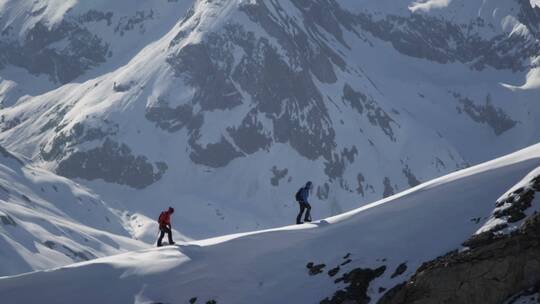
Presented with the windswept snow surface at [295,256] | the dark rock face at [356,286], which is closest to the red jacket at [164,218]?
the windswept snow surface at [295,256]

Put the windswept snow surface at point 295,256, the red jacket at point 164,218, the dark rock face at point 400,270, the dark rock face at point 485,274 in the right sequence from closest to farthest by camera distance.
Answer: the dark rock face at point 485,274 < the dark rock face at point 400,270 < the windswept snow surface at point 295,256 < the red jacket at point 164,218

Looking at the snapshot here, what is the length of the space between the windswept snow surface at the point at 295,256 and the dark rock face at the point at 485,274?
2838 mm

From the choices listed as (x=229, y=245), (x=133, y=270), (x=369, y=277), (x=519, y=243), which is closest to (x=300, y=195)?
(x=229, y=245)

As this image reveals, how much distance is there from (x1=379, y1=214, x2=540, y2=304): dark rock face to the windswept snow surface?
284cm

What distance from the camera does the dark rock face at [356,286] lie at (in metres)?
43.2

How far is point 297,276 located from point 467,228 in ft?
23.6

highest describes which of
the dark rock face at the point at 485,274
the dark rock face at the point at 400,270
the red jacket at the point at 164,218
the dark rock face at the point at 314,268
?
the red jacket at the point at 164,218

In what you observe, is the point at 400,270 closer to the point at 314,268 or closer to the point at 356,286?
the point at 356,286

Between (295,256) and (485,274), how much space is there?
12.3 m

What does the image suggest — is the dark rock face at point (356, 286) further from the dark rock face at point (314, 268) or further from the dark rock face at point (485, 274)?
the dark rock face at point (485, 274)

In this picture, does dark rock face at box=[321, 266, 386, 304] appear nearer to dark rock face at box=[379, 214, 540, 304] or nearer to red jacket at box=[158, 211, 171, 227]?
dark rock face at box=[379, 214, 540, 304]

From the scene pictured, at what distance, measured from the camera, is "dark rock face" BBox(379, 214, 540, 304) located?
128ft

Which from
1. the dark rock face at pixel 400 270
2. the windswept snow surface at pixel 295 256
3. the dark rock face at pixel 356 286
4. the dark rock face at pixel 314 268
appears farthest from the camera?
the dark rock face at pixel 314 268

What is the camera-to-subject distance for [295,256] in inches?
1977
